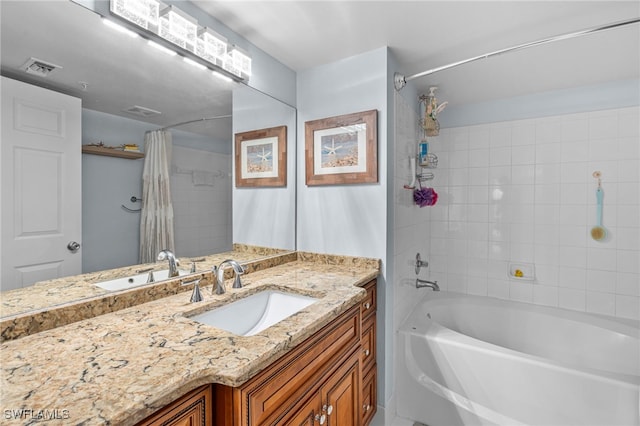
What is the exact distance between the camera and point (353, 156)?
196cm

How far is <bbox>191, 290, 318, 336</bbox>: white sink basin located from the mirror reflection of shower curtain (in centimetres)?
39

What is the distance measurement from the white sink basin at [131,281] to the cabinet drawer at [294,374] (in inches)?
29.2

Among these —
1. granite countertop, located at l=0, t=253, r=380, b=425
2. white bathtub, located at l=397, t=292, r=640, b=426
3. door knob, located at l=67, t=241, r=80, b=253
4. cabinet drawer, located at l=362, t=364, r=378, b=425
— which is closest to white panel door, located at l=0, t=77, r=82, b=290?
door knob, located at l=67, t=241, r=80, b=253

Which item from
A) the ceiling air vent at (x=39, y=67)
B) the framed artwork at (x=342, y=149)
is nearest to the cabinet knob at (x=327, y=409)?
the framed artwork at (x=342, y=149)

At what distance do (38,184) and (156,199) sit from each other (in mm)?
415

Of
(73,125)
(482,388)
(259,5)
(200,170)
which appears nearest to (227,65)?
(259,5)

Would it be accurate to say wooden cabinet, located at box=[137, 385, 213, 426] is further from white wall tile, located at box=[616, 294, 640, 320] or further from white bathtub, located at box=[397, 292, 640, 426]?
white wall tile, located at box=[616, 294, 640, 320]

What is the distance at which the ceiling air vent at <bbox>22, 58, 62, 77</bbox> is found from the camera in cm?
93

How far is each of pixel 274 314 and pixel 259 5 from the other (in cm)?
153

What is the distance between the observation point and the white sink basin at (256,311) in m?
1.30

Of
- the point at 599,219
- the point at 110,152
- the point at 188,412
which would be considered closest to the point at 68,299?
the point at 110,152

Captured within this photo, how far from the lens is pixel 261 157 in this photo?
6.57ft

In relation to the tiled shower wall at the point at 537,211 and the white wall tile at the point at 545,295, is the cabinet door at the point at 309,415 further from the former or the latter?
the white wall tile at the point at 545,295

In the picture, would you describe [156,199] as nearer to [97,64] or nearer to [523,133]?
[97,64]
